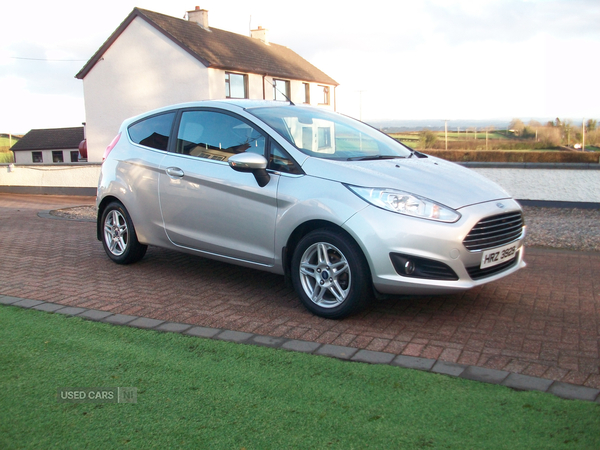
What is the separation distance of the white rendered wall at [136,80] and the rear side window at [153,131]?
30092 mm

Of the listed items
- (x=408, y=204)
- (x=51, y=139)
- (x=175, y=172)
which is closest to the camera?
(x=408, y=204)

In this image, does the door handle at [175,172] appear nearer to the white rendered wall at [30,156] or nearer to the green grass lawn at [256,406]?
the green grass lawn at [256,406]

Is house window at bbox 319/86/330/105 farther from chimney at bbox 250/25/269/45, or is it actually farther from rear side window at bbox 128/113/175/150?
rear side window at bbox 128/113/175/150

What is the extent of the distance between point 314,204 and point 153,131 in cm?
256

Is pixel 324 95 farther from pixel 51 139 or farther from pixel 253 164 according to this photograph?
pixel 253 164

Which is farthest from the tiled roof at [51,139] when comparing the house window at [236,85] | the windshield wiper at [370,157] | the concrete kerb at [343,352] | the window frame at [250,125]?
the windshield wiper at [370,157]

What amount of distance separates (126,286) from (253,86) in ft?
118

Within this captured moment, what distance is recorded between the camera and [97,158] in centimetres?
4028

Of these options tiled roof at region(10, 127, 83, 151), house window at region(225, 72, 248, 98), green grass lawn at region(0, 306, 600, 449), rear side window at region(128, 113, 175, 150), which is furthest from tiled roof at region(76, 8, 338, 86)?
tiled roof at region(10, 127, 83, 151)

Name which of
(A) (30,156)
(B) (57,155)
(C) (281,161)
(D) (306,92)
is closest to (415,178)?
(C) (281,161)

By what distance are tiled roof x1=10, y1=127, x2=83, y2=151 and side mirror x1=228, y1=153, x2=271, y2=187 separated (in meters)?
72.0

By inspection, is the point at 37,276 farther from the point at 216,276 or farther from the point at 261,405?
the point at 261,405

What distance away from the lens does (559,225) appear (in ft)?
33.2

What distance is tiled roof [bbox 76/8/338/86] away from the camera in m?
36.9
